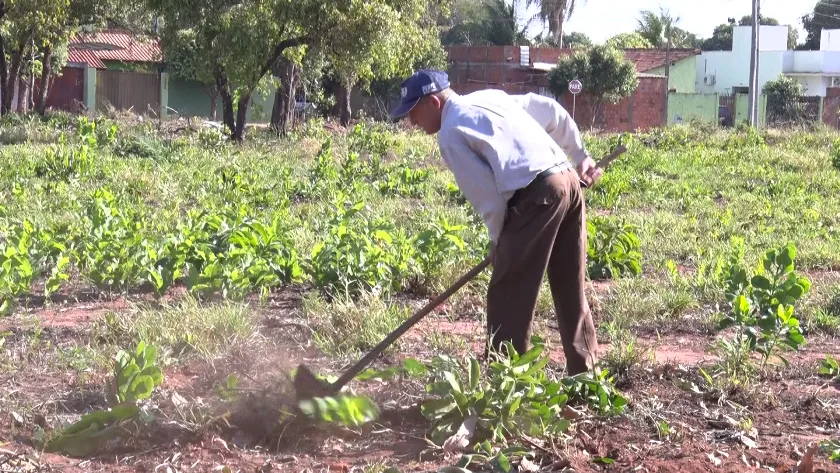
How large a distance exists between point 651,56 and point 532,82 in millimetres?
6411

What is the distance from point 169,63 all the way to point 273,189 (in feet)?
78.1

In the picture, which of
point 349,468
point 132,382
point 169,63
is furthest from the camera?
point 169,63

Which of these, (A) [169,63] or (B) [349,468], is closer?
(B) [349,468]

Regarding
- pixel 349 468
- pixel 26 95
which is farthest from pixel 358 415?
pixel 26 95

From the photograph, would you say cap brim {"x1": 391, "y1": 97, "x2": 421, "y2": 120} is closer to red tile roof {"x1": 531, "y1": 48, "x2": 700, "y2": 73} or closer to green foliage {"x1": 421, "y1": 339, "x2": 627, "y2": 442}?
green foliage {"x1": 421, "y1": 339, "x2": 627, "y2": 442}

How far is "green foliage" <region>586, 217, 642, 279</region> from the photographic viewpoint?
6949 millimetres

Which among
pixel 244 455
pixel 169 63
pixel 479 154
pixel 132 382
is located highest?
pixel 169 63

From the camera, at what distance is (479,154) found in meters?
3.97

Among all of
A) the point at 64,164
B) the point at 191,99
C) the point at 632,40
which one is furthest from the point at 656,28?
the point at 64,164

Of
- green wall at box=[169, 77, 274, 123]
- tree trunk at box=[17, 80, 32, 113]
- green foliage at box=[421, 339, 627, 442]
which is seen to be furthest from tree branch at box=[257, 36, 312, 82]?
green wall at box=[169, 77, 274, 123]

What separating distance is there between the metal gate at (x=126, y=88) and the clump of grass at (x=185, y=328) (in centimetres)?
3222

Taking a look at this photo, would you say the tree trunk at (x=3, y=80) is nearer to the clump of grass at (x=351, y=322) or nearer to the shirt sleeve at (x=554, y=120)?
the clump of grass at (x=351, y=322)

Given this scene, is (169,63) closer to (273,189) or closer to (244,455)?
(273,189)

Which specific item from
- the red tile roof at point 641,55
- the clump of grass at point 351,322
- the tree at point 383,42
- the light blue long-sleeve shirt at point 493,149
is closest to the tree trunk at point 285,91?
the tree at point 383,42
